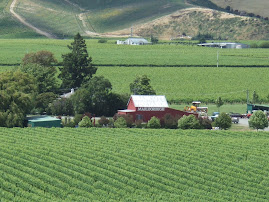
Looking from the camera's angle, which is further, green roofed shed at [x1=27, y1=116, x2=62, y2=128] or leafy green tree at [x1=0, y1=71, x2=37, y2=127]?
green roofed shed at [x1=27, y1=116, x2=62, y2=128]

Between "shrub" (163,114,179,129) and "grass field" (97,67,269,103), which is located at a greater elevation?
"grass field" (97,67,269,103)

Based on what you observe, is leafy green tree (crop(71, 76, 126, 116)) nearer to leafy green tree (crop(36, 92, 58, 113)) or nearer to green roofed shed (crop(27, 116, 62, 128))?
leafy green tree (crop(36, 92, 58, 113))

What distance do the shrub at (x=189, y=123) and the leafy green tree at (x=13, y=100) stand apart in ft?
52.0

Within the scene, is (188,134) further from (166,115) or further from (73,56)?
(73,56)

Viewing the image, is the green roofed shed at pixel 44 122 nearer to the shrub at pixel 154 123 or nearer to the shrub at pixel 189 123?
the shrub at pixel 154 123

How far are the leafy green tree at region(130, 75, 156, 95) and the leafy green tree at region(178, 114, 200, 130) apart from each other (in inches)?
835

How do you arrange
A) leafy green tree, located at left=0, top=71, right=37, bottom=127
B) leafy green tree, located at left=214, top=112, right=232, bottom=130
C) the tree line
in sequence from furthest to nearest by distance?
leafy green tree, located at left=214, top=112, right=232, bottom=130, the tree line, leafy green tree, located at left=0, top=71, right=37, bottom=127

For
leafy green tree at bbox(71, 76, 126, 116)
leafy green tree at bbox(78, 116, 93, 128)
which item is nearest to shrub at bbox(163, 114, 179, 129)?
leafy green tree at bbox(78, 116, 93, 128)

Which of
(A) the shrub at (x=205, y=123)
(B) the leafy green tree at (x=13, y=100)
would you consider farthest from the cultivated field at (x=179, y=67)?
(B) the leafy green tree at (x=13, y=100)

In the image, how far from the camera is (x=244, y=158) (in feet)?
195

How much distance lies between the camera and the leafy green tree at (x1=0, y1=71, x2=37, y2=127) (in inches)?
3034

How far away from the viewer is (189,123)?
261 ft

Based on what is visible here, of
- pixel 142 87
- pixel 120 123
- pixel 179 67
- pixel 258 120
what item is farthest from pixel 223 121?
pixel 179 67

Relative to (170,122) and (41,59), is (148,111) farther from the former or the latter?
(41,59)
